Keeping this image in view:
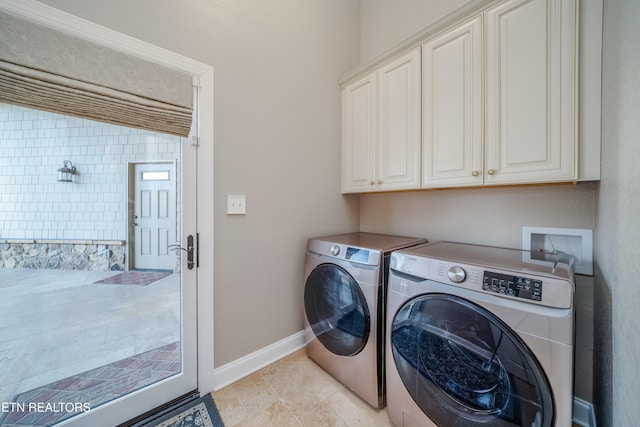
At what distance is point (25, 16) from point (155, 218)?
3.30 feet

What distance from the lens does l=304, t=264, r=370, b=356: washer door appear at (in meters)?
1.35

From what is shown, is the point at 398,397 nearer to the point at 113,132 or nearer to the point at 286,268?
the point at 286,268

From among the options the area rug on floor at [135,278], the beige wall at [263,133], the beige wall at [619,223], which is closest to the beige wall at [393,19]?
the beige wall at [263,133]

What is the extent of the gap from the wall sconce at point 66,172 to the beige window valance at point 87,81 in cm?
27

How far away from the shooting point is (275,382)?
5.01ft

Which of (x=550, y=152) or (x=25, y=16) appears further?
(x=550, y=152)

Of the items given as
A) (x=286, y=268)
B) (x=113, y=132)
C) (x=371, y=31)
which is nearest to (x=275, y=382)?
(x=286, y=268)

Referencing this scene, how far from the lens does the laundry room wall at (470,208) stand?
124 cm

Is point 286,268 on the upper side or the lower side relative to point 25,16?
lower

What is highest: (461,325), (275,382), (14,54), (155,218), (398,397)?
(14,54)

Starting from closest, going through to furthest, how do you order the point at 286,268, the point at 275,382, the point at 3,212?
the point at 3,212, the point at 275,382, the point at 286,268

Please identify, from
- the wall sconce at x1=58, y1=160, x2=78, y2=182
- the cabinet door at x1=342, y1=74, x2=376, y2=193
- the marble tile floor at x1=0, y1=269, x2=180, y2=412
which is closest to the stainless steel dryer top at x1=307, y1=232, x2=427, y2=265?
the cabinet door at x1=342, y1=74, x2=376, y2=193

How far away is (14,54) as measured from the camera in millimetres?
913

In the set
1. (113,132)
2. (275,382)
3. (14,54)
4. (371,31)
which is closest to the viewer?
(14,54)
